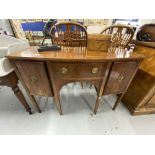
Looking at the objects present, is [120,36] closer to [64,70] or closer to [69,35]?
[69,35]

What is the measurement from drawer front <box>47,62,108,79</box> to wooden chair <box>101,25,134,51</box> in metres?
0.33

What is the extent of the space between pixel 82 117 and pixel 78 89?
58 centimetres

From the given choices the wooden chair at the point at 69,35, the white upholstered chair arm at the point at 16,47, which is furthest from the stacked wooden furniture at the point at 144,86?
the white upholstered chair arm at the point at 16,47

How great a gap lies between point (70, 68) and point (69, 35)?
425mm

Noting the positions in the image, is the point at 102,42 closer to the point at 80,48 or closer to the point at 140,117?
the point at 80,48

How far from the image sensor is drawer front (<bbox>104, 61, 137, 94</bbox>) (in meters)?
0.93

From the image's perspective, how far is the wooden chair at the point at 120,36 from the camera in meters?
1.08

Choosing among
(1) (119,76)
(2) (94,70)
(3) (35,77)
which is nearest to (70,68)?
(2) (94,70)

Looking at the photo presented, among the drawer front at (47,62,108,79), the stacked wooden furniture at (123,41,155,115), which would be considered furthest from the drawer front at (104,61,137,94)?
the stacked wooden furniture at (123,41,155,115)

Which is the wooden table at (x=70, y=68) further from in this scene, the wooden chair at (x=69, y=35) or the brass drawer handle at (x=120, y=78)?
the wooden chair at (x=69, y=35)

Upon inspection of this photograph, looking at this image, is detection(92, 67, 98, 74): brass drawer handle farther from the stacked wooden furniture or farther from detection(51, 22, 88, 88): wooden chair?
the stacked wooden furniture

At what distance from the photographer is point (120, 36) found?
1.12m

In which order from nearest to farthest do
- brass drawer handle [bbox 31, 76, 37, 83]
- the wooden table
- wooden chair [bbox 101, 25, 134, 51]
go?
the wooden table < brass drawer handle [bbox 31, 76, 37, 83] < wooden chair [bbox 101, 25, 134, 51]
